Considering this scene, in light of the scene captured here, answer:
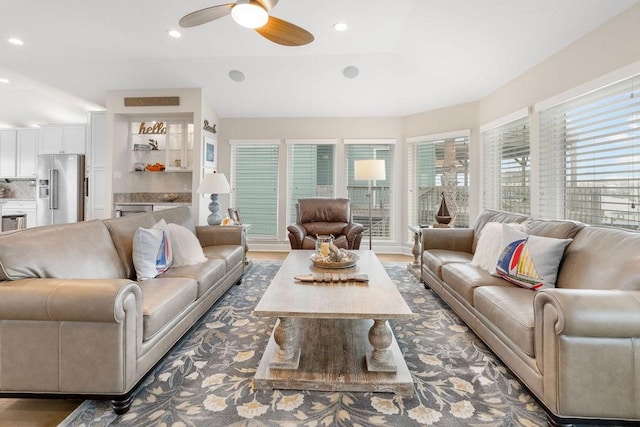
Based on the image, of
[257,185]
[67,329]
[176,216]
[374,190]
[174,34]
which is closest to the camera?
[67,329]

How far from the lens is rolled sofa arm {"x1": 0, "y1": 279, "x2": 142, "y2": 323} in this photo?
1.47 m

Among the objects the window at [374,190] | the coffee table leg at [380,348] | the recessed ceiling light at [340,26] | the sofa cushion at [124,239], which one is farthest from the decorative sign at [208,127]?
the coffee table leg at [380,348]

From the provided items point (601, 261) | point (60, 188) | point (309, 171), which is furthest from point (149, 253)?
point (60, 188)

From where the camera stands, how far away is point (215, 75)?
16.4 feet

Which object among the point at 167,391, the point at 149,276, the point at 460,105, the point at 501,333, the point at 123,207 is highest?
the point at 460,105

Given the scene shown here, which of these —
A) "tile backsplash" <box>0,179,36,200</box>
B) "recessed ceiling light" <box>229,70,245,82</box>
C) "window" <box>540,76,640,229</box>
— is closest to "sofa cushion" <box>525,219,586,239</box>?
"window" <box>540,76,640,229</box>

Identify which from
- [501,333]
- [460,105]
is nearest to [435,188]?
[460,105]

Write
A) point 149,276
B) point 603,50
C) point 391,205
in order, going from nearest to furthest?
point 149,276 → point 603,50 → point 391,205

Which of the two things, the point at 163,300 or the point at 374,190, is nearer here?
the point at 163,300

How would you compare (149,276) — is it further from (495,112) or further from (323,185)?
(495,112)

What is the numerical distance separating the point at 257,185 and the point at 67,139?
3.97 metres

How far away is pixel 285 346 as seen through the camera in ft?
6.17

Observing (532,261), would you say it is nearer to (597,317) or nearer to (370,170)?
(597,317)

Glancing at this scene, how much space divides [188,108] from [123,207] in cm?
203
